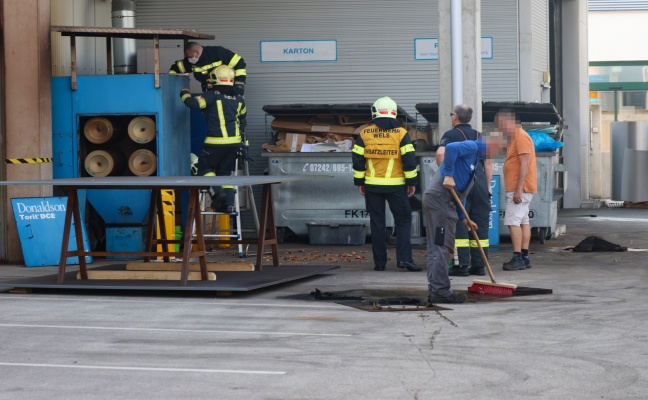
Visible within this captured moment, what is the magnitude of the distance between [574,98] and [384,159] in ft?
44.2

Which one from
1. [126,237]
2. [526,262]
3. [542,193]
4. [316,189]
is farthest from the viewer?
[316,189]

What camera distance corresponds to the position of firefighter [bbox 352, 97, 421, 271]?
1341 centimetres

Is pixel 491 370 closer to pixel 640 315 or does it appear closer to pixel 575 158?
pixel 640 315

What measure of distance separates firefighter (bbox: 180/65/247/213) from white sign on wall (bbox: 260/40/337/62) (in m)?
4.01

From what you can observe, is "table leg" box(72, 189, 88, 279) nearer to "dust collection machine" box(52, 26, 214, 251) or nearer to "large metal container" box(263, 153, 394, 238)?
"dust collection machine" box(52, 26, 214, 251)

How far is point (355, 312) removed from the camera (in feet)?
32.8

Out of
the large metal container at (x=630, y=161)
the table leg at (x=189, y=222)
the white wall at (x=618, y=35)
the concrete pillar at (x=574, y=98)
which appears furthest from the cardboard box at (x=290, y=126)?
the white wall at (x=618, y=35)

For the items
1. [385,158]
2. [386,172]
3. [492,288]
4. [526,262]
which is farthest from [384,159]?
[492,288]

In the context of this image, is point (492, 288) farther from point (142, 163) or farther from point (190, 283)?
point (142, 163)

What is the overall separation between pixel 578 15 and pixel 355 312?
58.8 feet

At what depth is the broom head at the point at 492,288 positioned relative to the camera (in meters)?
11.0

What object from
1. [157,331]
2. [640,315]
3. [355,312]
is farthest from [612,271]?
[157,331]

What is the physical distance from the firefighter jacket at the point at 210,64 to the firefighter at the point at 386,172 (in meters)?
2.73

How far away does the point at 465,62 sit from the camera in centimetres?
1359
